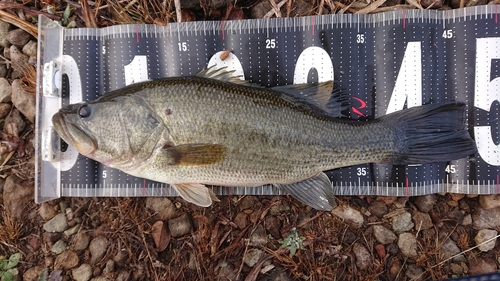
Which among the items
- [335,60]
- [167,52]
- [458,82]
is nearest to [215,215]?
[167,52]

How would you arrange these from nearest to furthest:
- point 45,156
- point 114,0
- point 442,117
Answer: point 442,117
point 45,156
point 114,0

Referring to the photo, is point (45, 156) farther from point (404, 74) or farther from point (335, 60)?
point (404, 74)

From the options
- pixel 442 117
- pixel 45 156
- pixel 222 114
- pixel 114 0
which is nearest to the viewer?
pixel 222 114

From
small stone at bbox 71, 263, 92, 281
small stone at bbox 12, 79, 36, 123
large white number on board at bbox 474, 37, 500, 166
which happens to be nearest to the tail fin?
large white number on board at bbox 474, 37, 500, 166

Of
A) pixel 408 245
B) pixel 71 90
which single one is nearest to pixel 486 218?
pixel 408 245

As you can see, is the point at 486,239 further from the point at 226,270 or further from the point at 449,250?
the point at 226,270

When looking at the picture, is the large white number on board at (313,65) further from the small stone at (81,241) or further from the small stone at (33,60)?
the small stone at (33,60)

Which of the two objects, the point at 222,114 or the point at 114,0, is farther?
the point at 114,0

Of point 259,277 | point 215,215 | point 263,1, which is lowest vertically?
point 259,277
